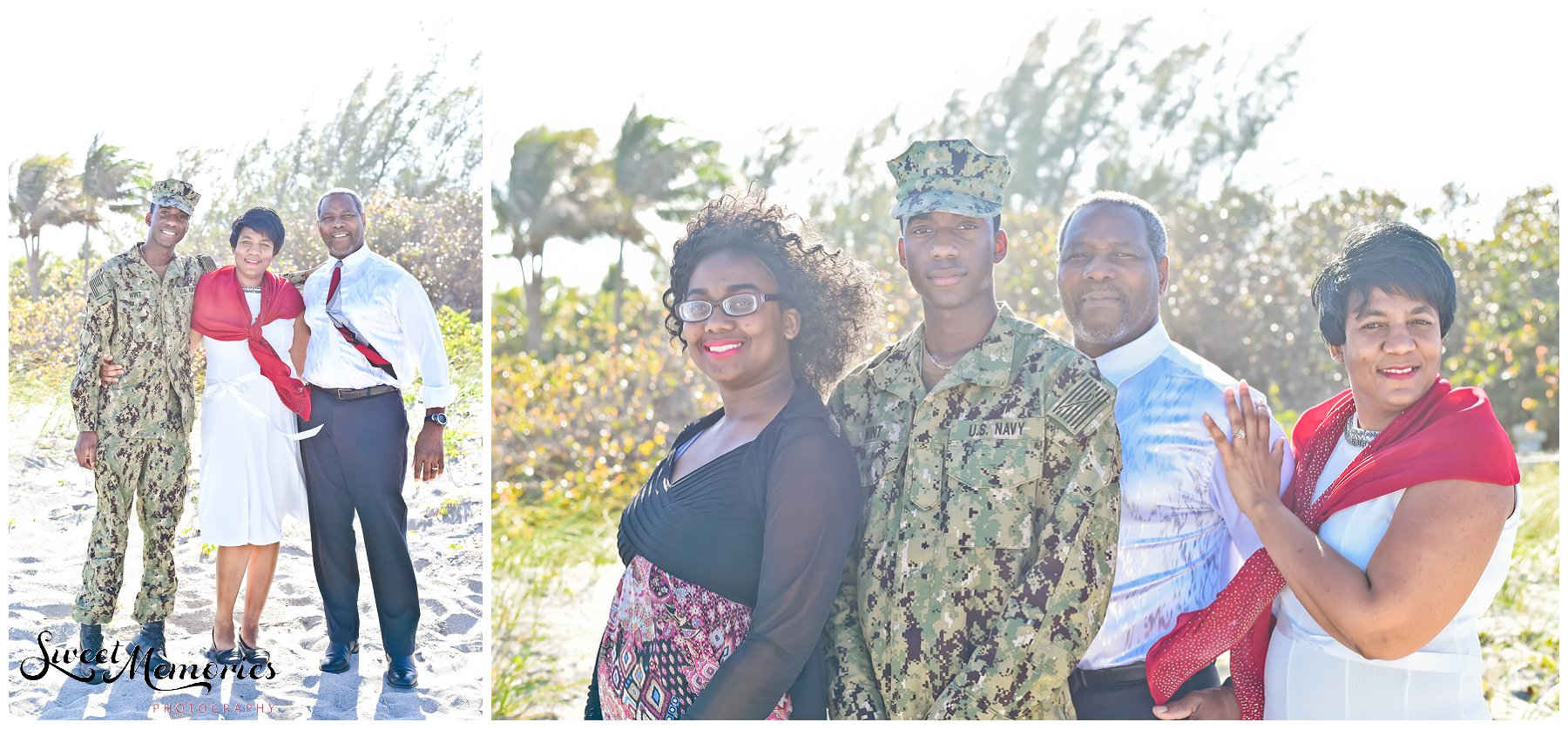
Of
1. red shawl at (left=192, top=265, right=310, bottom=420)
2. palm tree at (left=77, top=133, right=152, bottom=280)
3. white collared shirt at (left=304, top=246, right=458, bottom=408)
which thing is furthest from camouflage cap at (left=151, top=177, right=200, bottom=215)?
white collared shirt at (left=304, top=246, right=458, bottom=408)

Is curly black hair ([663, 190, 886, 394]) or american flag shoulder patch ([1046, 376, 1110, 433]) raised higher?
curly black hair ([663, 190, 886, 394])

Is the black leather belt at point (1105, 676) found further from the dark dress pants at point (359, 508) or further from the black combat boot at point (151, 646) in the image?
the black combat boot at point (151, 646)

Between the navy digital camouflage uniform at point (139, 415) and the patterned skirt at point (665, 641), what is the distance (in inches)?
96.3

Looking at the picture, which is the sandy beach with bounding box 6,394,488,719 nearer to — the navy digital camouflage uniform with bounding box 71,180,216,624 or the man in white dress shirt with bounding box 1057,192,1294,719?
the navy digital camouflage uniform with bounding box 71,180,216,624

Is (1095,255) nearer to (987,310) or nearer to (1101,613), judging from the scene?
(987,310)

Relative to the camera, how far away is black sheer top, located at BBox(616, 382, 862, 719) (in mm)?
2613

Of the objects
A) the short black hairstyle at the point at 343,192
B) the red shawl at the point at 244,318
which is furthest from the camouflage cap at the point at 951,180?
the red shawl at the point at 244,318

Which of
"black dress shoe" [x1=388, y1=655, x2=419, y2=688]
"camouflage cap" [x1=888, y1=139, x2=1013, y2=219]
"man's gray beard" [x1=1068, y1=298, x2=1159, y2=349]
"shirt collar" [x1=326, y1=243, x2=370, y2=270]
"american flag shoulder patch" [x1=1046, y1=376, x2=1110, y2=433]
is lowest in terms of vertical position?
"black dress shoe" [x1=388, y1=655, x2=419, y2=688]

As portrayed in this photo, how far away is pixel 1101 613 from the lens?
8.73 ft

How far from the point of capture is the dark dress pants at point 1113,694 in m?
2.86

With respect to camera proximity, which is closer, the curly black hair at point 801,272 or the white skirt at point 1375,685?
the white skirt at point 1375,685

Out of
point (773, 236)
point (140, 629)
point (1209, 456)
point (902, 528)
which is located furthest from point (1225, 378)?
point (140, 629)
